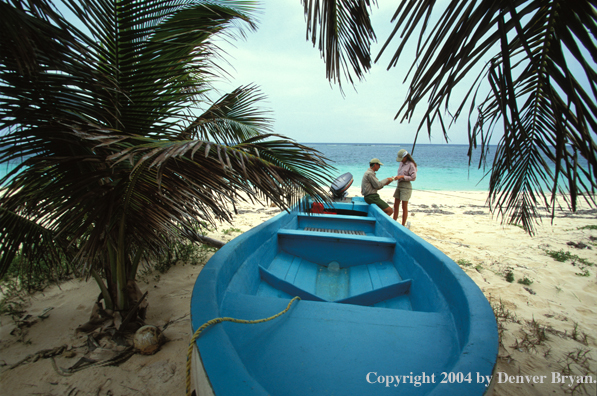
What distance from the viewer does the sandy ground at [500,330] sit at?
152 centimetres

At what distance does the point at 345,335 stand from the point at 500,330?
172 centimetres

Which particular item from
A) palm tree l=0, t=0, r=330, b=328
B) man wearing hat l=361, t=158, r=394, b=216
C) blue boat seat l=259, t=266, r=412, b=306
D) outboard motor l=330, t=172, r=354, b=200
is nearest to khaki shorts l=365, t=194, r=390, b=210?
man wearing hat l=361, t=158, r=394, b=216

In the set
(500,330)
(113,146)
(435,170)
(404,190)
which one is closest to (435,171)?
(435,170)

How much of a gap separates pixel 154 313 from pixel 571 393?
3.03m

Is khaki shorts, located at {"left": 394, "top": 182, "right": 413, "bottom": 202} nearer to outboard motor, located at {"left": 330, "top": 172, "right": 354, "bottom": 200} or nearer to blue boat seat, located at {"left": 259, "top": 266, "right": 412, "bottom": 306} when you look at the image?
outboard motor, located at {"left": 330, "top": 172, "right": 354, "bottom": 200}

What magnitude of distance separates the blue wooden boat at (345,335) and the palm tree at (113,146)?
1.80 ft

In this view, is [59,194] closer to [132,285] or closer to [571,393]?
[132,285]

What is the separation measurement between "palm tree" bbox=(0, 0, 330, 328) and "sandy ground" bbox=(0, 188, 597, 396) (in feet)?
1.48

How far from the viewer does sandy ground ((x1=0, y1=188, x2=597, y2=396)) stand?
1522 mm

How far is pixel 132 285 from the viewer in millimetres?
1791

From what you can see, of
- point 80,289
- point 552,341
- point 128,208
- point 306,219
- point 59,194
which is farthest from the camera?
point 306,219

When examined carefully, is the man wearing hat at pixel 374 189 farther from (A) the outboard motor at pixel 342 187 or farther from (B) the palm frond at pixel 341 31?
(B) the palm frond at pixel 341 31

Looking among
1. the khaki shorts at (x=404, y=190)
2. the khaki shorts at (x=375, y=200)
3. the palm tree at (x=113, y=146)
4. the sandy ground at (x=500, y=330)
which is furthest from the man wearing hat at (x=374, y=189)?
the palm tree at (x=113, y=146)

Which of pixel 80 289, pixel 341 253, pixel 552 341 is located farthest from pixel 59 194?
pixel 552 341
